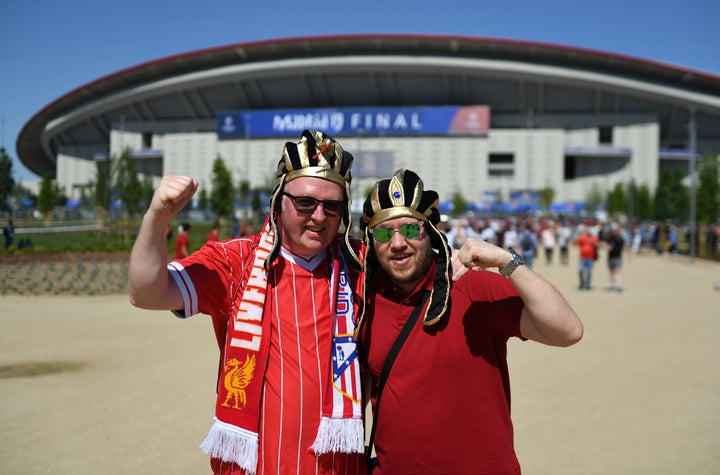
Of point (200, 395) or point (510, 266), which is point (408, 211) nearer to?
point (510, 266)

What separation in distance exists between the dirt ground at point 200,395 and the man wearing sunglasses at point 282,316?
8.98ft

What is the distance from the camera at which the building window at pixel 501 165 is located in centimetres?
6284

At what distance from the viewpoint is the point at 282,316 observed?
250cm

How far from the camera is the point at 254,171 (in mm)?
66000

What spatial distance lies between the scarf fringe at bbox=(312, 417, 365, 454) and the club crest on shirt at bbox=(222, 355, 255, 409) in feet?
1.11

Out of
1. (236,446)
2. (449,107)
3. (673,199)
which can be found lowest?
(236,446)

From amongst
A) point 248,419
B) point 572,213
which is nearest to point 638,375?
point 248,419

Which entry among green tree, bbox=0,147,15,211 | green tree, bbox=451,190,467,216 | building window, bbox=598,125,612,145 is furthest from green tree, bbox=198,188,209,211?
building window, bbox=598,125,612,145

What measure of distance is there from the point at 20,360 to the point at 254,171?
58872 millimetres

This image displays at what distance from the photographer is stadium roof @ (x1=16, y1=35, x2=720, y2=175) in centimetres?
5775

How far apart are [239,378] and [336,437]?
46 cm

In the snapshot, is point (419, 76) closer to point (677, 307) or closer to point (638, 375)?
point (677, 307)

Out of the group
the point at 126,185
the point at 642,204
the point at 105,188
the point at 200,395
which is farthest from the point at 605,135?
the point at 200,395

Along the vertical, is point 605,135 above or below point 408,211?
above
